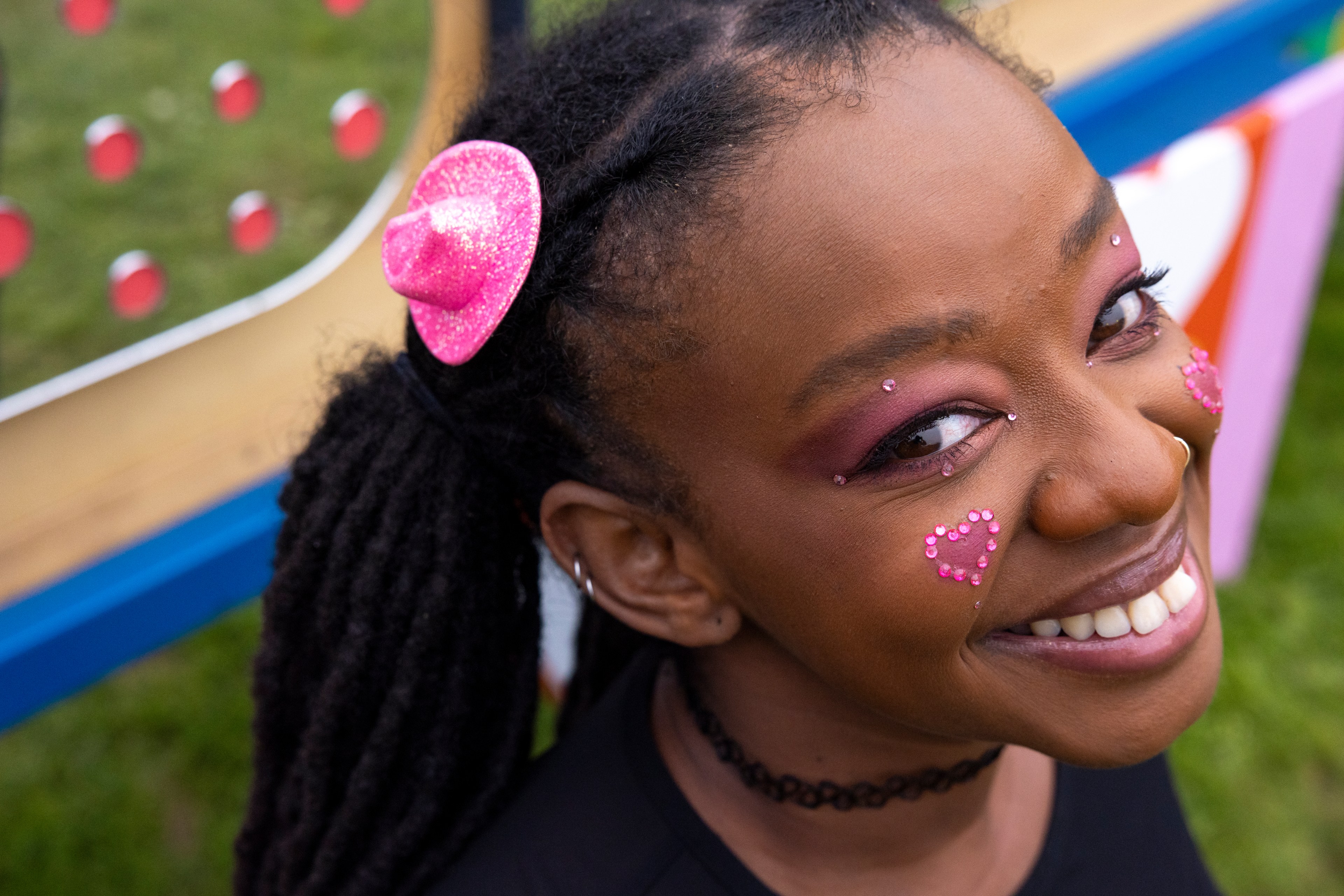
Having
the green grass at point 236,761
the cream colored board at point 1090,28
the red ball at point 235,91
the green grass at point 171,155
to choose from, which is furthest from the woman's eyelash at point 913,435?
the green grass at point 236,761

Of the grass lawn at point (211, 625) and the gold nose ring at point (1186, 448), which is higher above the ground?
the gold nose ring at point (1186, 448)

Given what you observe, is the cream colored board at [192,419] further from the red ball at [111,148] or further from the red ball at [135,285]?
the red ball at [111,148]

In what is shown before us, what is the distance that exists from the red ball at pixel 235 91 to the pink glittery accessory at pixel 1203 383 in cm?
163

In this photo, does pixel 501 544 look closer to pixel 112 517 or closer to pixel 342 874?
pixel 342 874

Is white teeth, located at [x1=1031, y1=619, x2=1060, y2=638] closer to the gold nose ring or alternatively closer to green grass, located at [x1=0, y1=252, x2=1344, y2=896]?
the gold nose ring

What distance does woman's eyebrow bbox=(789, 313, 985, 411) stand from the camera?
1.06 metres

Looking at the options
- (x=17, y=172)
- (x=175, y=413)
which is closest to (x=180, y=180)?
(x=17, y=172)

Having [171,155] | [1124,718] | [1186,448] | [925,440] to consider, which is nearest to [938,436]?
[925,440]

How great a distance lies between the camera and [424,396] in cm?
136

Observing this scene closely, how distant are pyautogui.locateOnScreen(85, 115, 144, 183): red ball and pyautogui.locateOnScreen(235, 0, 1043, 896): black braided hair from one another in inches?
33.8

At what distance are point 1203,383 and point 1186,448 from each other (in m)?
0.10

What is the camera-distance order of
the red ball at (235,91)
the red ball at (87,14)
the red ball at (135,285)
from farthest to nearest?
the red ball at (135,285) → the red ball at (235,91) → the red ball at (87,14)

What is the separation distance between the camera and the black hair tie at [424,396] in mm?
1361

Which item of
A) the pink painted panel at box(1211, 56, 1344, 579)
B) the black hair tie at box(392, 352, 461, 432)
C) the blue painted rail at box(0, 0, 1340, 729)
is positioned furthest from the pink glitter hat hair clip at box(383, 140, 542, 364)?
the pink painted panel at box(1211, 56, 1344, 579)
